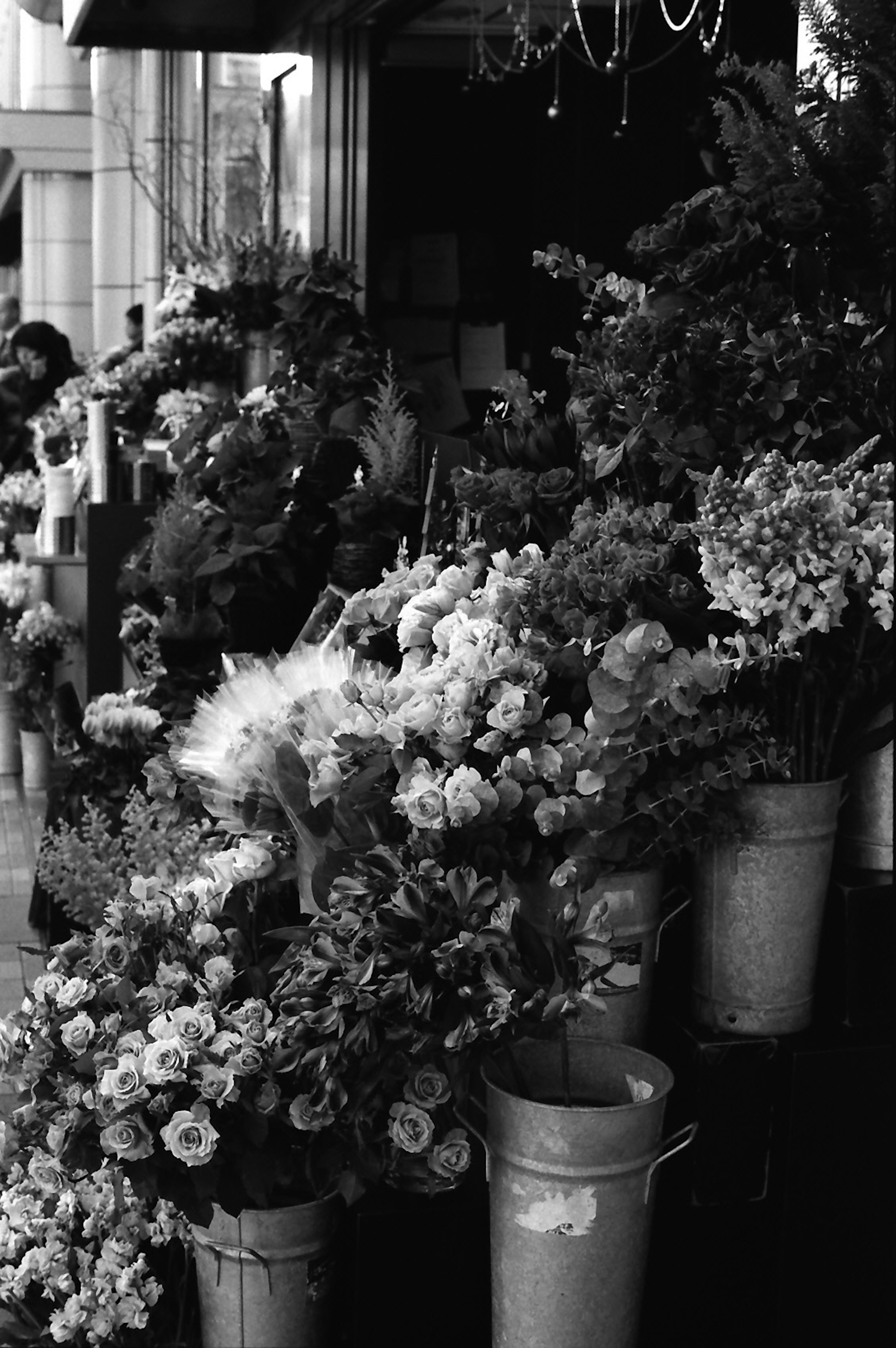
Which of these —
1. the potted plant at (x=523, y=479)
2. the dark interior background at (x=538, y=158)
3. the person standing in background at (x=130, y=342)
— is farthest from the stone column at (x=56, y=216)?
the potted plant at (x=523, y=479)

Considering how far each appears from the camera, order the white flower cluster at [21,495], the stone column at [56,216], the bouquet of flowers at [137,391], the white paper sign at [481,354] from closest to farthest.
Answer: the bouquet of flowers at [137,391], the white paper sign at [481,354], the white flower cluster at [21,495], the stone column at [56,216]

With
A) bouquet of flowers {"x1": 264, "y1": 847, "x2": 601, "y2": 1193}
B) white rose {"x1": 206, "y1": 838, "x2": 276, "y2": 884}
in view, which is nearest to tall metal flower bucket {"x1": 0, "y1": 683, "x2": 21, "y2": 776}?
white rose {"x1": 206, "y1": 838, "x2": 276, "y2": 884}

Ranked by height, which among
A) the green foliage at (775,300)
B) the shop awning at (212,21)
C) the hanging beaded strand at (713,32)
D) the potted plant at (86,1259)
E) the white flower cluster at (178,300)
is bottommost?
the potted plant at (86,1259)

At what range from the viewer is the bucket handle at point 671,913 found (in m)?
2.14

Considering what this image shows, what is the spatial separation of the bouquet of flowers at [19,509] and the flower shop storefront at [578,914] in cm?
534

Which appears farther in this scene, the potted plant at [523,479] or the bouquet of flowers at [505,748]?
the potted plant at [523,479]

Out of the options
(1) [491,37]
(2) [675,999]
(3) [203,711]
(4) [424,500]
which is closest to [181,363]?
(1) [491,37]

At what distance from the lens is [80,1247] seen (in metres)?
2.40

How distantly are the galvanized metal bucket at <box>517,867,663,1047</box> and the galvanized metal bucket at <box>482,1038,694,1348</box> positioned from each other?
80 millimetres

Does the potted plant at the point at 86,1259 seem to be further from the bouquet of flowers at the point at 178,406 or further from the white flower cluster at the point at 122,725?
the bouquet of flowers at the point at 178,406

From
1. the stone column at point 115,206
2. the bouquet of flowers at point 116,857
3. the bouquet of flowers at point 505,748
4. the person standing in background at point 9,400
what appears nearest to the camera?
the bouquet of flowers at point 505,748

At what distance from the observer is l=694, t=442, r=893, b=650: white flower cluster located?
6.16 ft

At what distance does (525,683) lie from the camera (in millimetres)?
2029

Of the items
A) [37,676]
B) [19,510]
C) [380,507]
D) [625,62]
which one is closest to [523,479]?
[380,507]
